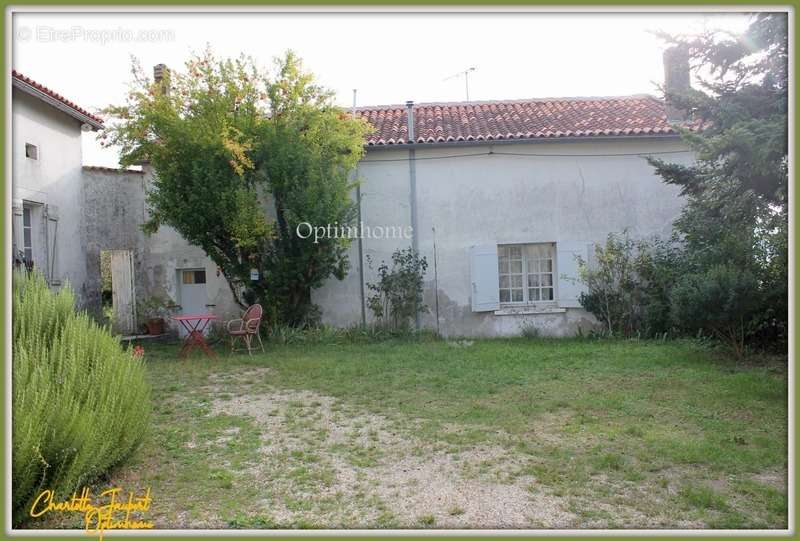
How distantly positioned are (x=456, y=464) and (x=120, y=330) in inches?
411

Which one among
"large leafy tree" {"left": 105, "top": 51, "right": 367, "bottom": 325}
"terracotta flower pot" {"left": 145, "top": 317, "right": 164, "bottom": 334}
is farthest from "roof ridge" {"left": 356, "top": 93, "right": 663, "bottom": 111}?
"terracotta flower pot" {"left": 145, "top": 317, "right": 164, "bottom": 334}

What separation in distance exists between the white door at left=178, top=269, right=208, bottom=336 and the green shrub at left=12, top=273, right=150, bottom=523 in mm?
7873

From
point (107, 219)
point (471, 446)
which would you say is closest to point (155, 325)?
point (107, 219)

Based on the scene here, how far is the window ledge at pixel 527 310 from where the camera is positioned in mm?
12062

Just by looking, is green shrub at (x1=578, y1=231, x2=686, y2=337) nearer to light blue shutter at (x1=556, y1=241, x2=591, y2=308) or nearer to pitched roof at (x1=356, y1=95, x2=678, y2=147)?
light blue shutter at (x1=556, y1=241, x2=591, y2=308)

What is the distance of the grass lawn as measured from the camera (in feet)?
12.6

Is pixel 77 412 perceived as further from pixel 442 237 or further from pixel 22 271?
pixel 442 237

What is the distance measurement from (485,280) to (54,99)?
28.1ft

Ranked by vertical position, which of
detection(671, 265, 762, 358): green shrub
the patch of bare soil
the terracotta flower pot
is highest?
detection(671, 265, 762, 358): green shrub

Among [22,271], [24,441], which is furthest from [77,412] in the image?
[22,271]

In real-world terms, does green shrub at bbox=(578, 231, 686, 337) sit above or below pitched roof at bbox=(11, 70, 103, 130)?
below

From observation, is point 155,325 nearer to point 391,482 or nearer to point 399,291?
point 399,291

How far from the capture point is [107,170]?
13.0m

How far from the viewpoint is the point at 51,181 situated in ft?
37.2
